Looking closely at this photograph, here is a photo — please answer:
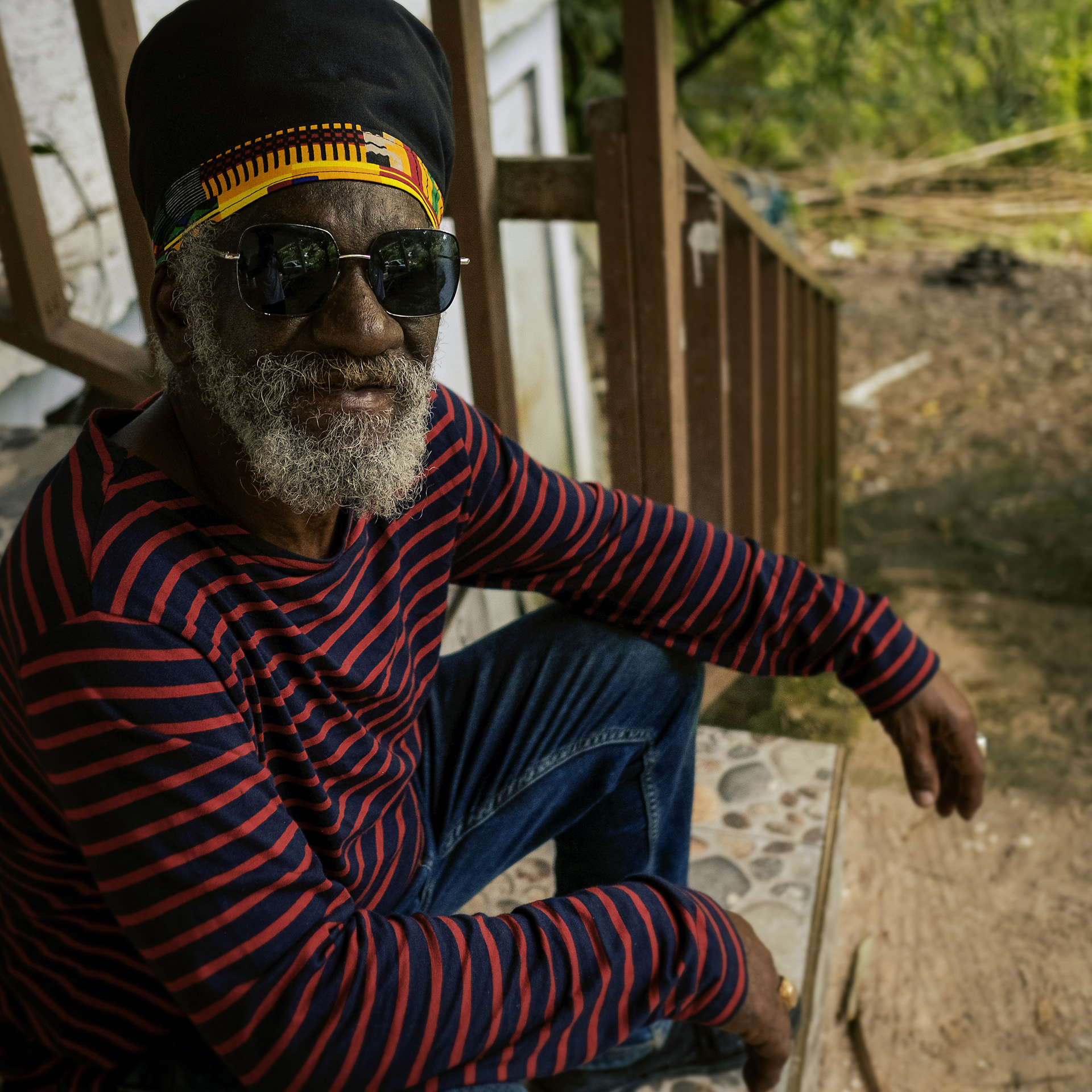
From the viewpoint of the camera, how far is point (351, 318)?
1328mm

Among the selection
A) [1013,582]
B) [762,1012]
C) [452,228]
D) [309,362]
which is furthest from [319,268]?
[1013,582]

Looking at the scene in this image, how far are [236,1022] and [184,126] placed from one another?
3.31ft

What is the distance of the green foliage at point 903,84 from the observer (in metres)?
9.02

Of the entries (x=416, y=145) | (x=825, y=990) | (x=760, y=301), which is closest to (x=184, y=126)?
(x=416, y=145)

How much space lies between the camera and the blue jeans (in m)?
1.77

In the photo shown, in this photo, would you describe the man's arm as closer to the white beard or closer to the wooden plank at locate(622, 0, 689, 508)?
the white beard

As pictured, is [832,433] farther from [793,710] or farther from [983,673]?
[793,710]

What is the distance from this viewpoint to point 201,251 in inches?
51.4

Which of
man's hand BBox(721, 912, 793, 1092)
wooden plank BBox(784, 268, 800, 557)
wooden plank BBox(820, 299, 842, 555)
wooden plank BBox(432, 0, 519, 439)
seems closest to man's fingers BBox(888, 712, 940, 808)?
man's hand BBox(721, 912, 793, 1092)

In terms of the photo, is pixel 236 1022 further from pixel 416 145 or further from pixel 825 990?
pixel 825 990

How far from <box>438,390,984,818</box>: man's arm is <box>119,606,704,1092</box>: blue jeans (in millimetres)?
69

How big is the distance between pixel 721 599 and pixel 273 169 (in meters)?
0.99

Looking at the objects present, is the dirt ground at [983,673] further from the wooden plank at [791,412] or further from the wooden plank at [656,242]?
the wooden plank at [656,242]

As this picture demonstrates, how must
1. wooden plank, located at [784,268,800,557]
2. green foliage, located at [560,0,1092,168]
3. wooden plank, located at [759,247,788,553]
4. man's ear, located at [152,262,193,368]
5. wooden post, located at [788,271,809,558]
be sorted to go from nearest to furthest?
man's ear, located at [152,262,193,368] < wooden plank, located at [759,247,788,553] < wooden plank, located at [784,268,800,557] < wooden post, located at [788,271,809,558] < green foliage, located at [560,0,1092,168]
